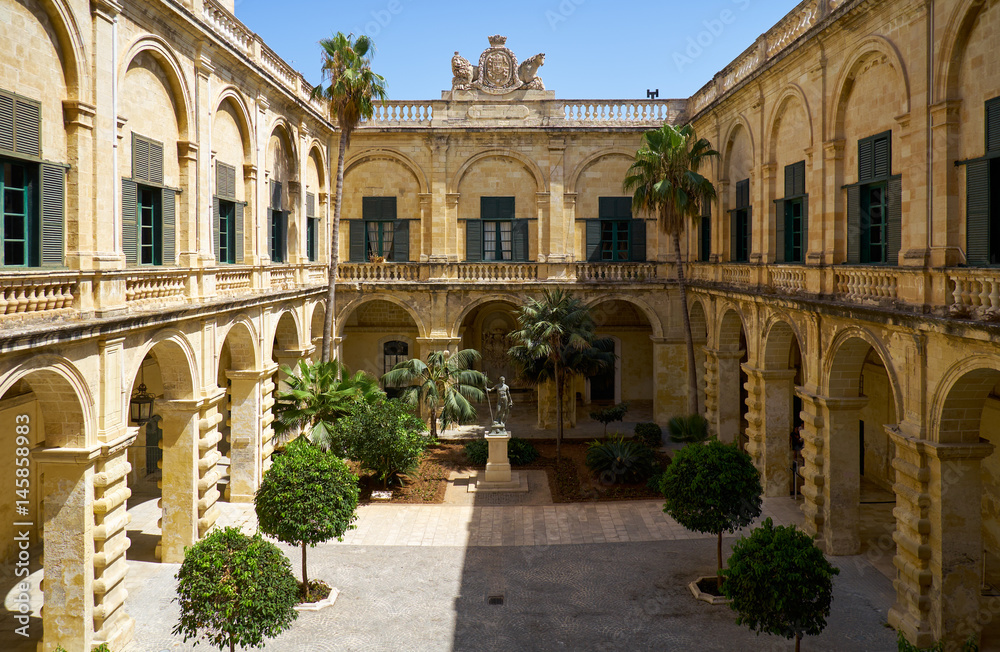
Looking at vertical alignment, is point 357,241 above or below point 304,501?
above

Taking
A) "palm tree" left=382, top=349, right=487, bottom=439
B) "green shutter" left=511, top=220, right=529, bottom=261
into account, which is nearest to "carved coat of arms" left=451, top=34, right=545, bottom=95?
"green shutter" left=511, top=220, right=529, bottom=261

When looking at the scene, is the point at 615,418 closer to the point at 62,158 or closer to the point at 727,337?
the point at 727,337

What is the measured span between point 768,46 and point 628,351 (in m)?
15.8

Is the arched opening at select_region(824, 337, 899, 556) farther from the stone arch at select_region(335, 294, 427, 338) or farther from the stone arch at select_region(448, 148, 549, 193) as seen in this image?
the stone arch at select_region(335, 294, 427, 338)

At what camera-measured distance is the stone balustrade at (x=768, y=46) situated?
17984 mm

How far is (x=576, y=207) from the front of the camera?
101ft

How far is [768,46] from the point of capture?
69.8 ft

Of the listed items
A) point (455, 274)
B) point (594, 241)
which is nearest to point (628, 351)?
point (594, 241)

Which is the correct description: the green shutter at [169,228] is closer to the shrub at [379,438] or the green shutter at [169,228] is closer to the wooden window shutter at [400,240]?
the shrub at [379,438]

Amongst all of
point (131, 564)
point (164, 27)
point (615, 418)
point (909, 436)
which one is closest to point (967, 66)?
point (909, 436)

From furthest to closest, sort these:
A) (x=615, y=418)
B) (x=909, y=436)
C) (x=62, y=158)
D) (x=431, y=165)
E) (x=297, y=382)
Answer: (x=431, y=165), (x=615, y=418), (x=297, y=382), (x=909, y=436), (x=62, y=158)

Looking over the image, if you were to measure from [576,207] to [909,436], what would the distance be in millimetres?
18850

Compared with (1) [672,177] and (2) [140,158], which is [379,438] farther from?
(1) [672,177]

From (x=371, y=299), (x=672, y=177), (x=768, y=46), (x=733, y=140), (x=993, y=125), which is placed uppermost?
(x=768, y=46)
